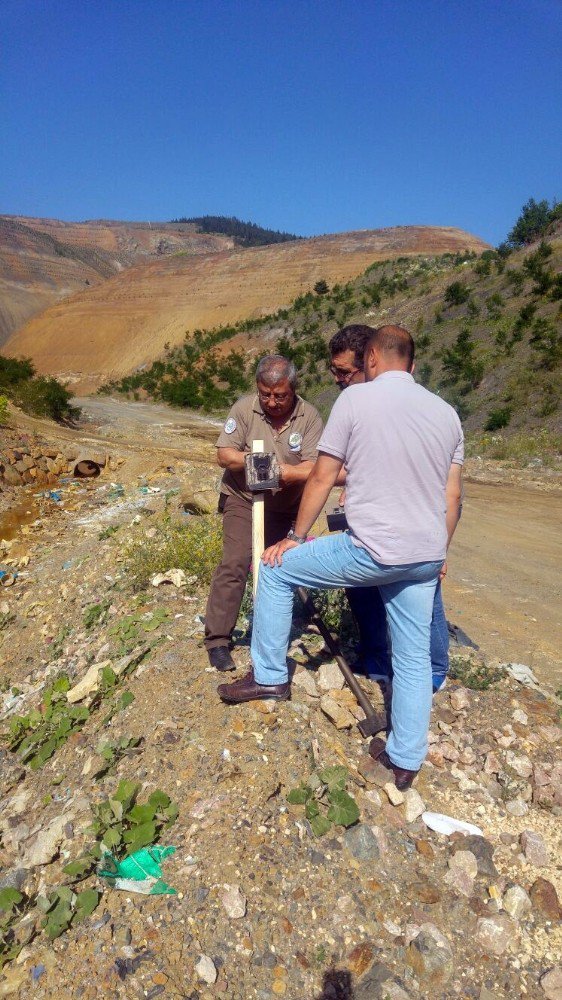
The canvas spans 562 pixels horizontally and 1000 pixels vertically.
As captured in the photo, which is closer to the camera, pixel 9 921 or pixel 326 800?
pixel 9 921

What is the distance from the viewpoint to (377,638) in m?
3.35

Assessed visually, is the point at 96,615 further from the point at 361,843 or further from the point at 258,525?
the point at 361,843

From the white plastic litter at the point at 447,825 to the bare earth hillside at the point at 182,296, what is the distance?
4141 centimetres

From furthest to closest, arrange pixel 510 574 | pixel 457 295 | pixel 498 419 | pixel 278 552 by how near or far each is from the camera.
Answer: pixel 457 295, pixel 498 419, pixel 510 574, pixel 278 552

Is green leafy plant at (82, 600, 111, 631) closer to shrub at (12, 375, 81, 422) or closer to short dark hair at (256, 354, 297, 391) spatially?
short dark hair at (256, 354, 297, 391)

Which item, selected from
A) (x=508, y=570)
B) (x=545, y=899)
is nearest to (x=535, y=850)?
(x=545, y=899)

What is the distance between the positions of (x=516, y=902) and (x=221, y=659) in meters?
1.62

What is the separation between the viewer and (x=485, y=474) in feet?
40.2

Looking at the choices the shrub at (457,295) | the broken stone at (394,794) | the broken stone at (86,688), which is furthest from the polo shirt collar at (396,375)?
the shrub at (457,295)

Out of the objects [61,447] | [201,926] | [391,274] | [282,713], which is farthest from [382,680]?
[391,274]

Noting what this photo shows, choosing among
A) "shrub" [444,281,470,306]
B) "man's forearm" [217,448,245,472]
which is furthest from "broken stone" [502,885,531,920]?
"shrub" [444,281,470,306]

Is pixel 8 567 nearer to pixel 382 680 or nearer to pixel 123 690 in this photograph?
pixel 123 690

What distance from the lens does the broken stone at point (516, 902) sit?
2.27 m

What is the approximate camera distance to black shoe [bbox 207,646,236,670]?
10.7 ft
